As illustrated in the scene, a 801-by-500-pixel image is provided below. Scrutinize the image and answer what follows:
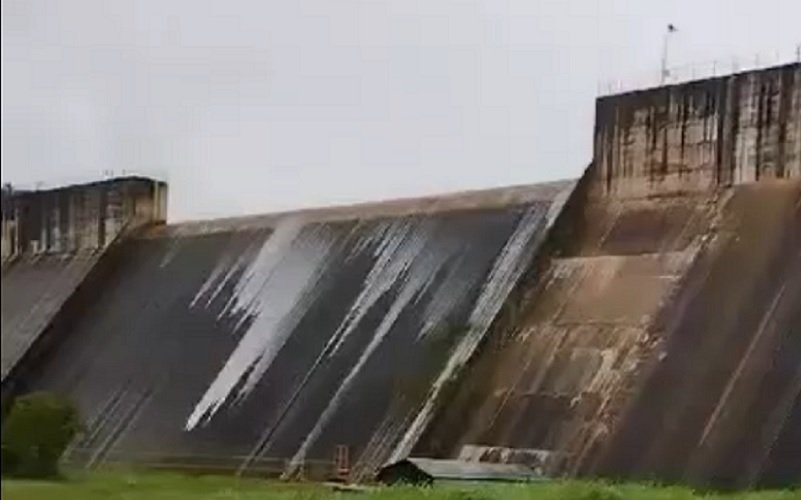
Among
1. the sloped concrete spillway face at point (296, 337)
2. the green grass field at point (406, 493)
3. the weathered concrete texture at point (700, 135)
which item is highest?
the weathered concrete texture at point (700, 135)

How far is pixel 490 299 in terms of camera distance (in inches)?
834

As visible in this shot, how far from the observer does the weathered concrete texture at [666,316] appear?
1619cm

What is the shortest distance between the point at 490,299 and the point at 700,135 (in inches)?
156

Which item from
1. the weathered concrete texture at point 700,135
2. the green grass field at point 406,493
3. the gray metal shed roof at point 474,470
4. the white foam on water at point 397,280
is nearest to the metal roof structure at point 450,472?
the gray metal shed roof at point 474,470

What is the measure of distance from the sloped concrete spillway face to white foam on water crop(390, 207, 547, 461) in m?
0.04

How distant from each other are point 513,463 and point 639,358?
7.20 feet

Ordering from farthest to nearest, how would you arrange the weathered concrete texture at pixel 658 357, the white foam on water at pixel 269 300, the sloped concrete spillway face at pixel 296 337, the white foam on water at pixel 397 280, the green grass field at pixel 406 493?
the white foam on water at pixel 269 300, the white foam on water at pixel 397 280, the sloped concrete spillway face at pixel 296 337, the weathered concrete texture at pixel 658 357, the green grass field at pixel 406 493

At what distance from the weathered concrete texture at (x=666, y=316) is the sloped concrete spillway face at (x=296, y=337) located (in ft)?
3.51

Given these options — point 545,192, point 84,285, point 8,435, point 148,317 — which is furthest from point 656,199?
point 8,435

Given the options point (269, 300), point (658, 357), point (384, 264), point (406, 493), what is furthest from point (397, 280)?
point (406, 493)

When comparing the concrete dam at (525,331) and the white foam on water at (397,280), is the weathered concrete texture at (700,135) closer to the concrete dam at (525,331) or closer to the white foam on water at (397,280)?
the concrete dam at (525,331)

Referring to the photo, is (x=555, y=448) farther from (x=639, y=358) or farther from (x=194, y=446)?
(x=194, y=446)

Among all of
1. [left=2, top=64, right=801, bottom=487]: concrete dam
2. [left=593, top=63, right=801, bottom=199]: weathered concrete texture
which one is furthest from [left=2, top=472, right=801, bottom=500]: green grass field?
[left=593, top=63, right=801, bottom=199]: weathered concrete texture

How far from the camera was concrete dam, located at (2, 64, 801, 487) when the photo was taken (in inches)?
660
